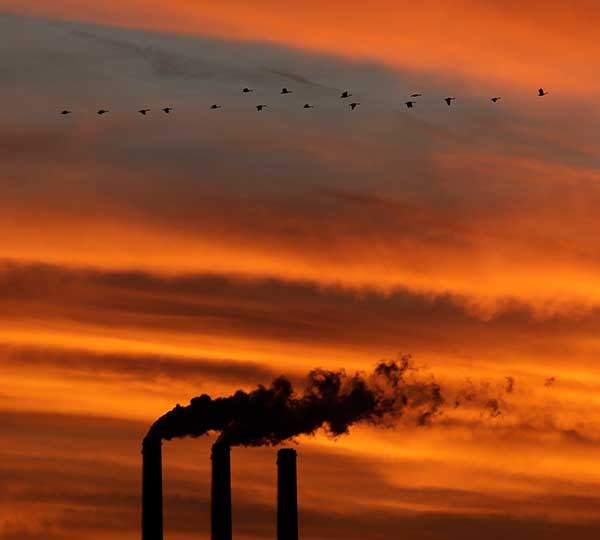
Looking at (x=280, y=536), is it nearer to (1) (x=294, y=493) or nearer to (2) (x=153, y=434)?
(1) (x=294, y=493)

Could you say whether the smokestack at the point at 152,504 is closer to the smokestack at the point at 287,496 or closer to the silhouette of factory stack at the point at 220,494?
the silhouette of factory stack at the point at 220,494

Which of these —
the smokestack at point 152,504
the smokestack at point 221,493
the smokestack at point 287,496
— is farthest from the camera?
the smokestack at point 221,493

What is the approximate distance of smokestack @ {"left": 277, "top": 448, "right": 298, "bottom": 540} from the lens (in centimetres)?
11125

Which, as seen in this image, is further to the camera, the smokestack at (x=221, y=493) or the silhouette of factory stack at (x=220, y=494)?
the smokestack at (x=221, y=493)

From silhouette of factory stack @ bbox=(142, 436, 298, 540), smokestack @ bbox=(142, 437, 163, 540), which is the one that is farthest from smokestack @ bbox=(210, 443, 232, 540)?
smokestack @ bbox=(142, 437, 163, 540)

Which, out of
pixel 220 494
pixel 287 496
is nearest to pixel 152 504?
pixel 220 494

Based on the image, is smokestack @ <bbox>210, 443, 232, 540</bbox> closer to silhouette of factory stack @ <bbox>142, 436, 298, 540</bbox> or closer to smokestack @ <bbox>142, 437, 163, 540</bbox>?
silhouette of factory stack @ <bbox>142, 436, 298, 540</bbox>

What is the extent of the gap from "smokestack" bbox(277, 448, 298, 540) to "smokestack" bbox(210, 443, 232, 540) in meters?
3.51

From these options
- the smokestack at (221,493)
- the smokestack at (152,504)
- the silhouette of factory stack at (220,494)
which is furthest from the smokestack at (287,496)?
the smokestack at (152,504)

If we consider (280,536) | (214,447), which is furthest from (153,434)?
(280,536)

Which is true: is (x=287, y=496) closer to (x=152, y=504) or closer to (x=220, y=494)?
(x=220, y=494)

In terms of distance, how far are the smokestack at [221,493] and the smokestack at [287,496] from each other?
11.5 ft

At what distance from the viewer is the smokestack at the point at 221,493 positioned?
114000 mm

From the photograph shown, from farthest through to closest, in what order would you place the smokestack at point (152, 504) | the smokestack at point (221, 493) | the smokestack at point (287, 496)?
the smokestack at point (221, 493) → the smokestack at point (152, 504) → the smokestack at point (287, 496)
